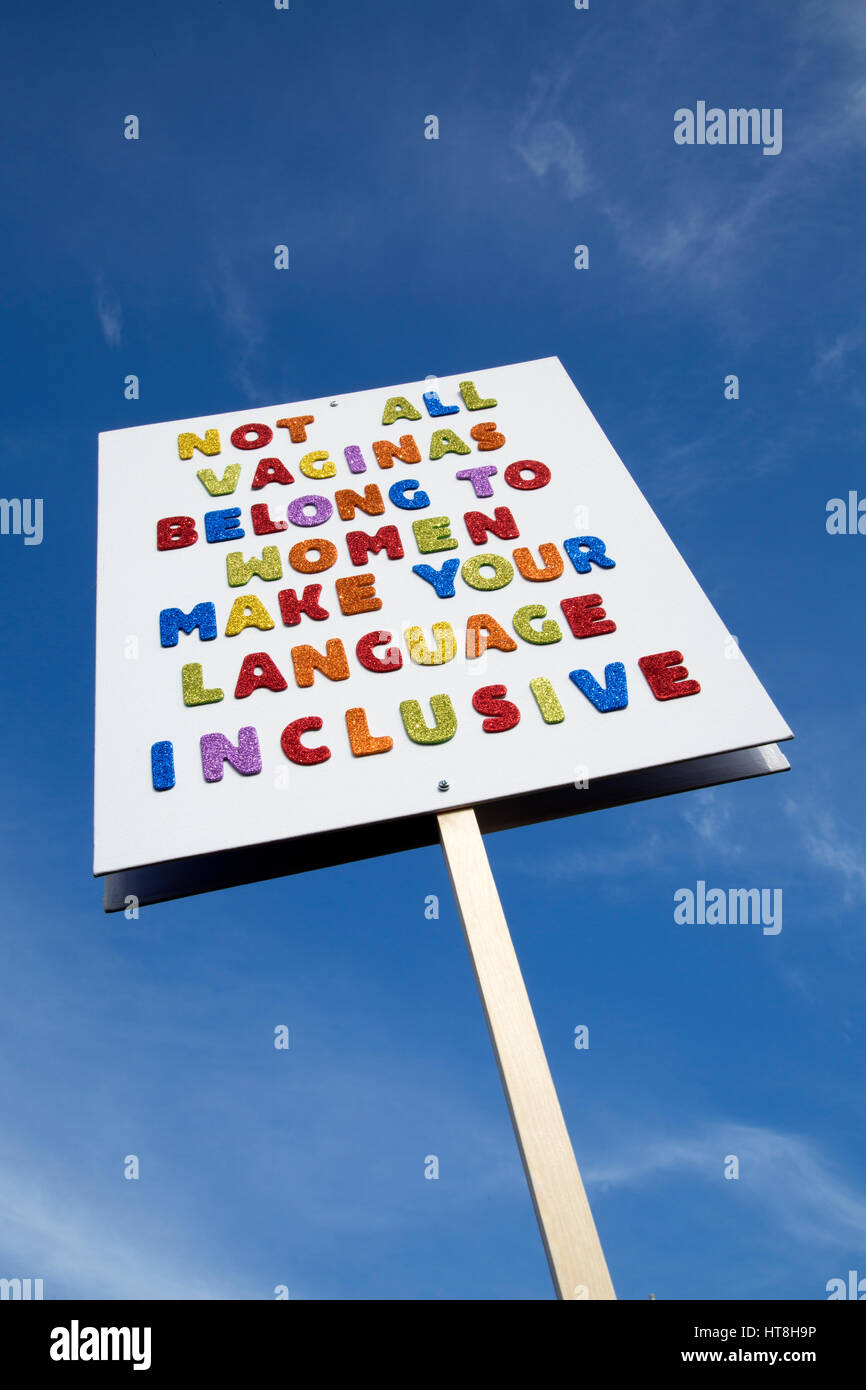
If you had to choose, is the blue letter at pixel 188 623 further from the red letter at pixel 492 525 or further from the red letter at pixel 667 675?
the red letter at pixel 667 675

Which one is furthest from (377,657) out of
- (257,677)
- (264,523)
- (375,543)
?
(264,523)

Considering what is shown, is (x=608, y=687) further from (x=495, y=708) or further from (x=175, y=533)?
(x=175, y=533)

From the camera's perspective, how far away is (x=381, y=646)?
4.82m

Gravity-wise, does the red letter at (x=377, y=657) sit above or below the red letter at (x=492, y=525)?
below

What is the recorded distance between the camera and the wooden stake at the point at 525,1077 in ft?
10.3

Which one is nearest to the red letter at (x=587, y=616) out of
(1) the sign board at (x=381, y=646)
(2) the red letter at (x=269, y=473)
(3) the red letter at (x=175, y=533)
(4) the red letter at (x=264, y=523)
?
(1) the sign board at (x=381, y=646)

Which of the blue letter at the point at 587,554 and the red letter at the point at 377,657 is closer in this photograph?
the red letter at the point at 377,657

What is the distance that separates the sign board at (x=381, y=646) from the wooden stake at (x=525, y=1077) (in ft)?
1.04

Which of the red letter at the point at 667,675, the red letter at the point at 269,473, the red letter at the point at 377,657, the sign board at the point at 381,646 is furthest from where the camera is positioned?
the red letter at the point at 269,473

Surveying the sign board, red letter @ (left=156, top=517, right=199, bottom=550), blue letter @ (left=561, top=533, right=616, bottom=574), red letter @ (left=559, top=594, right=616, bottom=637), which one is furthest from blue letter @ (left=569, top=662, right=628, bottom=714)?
red letter @ (left=156, top=517, right=199, bottom=550)

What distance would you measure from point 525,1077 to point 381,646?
2.05 metres

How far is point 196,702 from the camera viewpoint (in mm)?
4609
